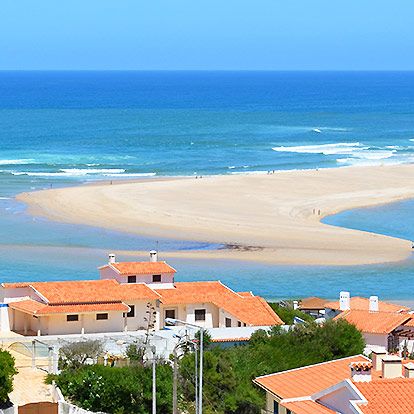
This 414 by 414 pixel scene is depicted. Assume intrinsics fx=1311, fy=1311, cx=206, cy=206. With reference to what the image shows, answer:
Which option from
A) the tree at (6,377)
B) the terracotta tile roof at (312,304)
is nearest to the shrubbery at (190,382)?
the tree at (6,377)

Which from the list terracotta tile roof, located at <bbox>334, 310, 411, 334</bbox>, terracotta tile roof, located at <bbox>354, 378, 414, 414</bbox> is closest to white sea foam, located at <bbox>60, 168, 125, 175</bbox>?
terracotta tile roof, located at <bbox>334, 310, 411, 334</bbox>

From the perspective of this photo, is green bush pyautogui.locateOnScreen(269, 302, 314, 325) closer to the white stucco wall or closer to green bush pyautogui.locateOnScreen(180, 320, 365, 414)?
the white stucco wall

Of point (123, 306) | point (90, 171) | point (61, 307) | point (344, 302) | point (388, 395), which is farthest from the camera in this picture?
point (90, 171)

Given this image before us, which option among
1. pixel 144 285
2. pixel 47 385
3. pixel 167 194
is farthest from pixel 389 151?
pixel 47 385

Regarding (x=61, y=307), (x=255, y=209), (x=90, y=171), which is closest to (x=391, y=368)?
(x=61, y=307)

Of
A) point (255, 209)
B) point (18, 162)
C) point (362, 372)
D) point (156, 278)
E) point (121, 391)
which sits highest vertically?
point (18, 162)

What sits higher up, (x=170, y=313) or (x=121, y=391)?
(x=170, y=313)

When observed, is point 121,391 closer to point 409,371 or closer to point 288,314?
point 409,371

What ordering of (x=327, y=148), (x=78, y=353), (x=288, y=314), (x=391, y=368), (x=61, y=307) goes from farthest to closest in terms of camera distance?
1. (x=327, y=148)
2. (x=288, y=314)
3. (x=61, y=307)
4. (x=78, y=353)
5. (x=391, y=368)
